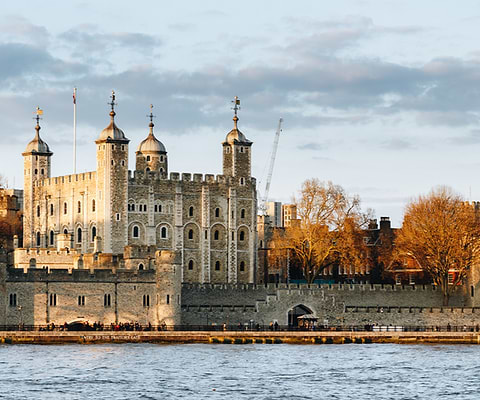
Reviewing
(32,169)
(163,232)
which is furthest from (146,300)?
(32,169)

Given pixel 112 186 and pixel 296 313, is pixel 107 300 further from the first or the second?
pixel 112 186

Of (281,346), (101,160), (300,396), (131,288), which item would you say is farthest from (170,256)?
(300,396)

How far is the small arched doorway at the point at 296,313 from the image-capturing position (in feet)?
398

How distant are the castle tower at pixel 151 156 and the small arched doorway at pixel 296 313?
21985mm

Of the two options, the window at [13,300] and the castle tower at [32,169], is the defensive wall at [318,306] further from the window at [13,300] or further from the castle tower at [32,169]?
the castle tower at [32,169]

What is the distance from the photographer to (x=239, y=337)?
106938 mm

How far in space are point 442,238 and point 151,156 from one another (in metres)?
28.9

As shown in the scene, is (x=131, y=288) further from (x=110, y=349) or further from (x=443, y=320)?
(x=443, y=320)

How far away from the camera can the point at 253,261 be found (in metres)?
136

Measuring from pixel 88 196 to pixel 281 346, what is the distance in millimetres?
31966

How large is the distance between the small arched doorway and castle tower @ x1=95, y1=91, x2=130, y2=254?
1572cm

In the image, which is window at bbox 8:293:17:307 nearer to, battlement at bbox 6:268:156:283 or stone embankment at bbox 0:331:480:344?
battlement at bbox 6:268:156:283

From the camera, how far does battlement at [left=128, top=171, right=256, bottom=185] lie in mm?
130250

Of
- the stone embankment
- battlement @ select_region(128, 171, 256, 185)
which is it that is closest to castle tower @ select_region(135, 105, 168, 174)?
battlement @ select_region(128, 171, 256, 185)
